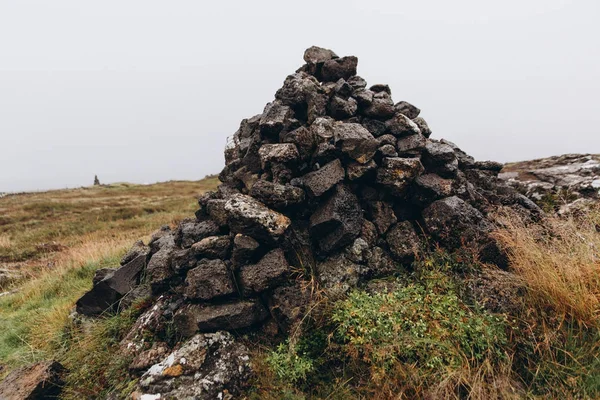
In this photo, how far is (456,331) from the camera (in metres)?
4.26

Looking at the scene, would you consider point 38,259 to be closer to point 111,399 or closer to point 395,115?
point 111,399

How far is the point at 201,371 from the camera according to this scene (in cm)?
463

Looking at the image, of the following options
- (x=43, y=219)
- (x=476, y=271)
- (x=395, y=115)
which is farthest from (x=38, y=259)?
(x=476, y=271)

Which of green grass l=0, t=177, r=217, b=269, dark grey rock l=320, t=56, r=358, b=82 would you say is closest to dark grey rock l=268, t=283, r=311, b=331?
dark grey rock l=320, t=56, r=358, b=82

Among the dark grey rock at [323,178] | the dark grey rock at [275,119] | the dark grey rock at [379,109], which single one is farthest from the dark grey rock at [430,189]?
the dark grey rock at [275,119]

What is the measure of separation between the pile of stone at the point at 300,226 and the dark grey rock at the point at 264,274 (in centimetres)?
2

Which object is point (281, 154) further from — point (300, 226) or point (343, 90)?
point (343, 90)

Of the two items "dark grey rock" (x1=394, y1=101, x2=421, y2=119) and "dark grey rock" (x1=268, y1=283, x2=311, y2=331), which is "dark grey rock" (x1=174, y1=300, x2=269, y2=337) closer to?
"dark grey rock" (x1=268, y1=283, x2=311, y2=331)

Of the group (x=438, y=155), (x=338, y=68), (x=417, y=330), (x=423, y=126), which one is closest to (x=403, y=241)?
(x=417, y=330)

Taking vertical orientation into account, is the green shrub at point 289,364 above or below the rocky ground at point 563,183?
below

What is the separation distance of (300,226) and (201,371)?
2.91m

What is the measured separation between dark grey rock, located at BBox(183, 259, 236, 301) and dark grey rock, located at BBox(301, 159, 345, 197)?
2.13 metres

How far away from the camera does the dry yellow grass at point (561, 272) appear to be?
13.9 feet

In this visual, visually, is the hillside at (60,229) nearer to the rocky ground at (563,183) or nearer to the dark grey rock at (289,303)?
the dark grey rock at (289,303)
